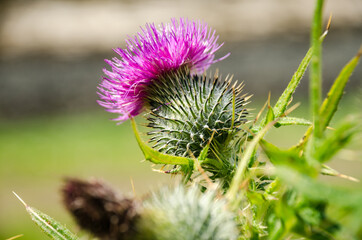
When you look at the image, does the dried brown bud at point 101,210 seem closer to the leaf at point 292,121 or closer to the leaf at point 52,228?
the leaf at point 52,228

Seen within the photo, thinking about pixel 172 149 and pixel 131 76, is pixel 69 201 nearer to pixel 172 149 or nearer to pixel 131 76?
pixel 172 149

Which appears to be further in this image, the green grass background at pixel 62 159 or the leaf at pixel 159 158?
the green grass background at pixel 62 159

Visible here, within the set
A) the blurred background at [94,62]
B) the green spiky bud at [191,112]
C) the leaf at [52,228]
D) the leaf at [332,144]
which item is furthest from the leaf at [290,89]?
the blurred background at [94,62]

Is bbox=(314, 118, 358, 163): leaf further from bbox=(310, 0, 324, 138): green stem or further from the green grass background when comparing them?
the green grass background

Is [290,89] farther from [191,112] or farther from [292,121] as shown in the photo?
[191,112]

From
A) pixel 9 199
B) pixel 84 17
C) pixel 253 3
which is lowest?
pixel 9 199

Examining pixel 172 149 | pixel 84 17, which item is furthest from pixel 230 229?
pixel 84 17

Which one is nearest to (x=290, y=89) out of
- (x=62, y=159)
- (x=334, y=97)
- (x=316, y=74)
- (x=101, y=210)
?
(x=334, y=97)
